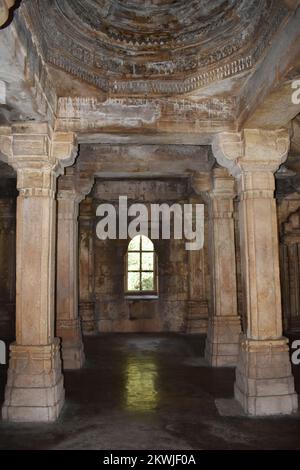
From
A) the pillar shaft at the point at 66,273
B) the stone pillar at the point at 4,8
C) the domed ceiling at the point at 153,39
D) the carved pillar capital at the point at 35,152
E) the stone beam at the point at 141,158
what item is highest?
the domed ceiling at the point at 153,39

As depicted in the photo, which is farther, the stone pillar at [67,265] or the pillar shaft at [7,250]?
the pillar shaft at [7,250]

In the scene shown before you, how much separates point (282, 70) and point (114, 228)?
328 inches

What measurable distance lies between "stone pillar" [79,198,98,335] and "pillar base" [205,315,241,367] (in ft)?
14.5

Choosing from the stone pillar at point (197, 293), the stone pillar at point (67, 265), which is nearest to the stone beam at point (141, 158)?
the stone pillar at point (67, 265)

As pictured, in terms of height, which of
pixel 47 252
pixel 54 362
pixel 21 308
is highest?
pixel 47 252

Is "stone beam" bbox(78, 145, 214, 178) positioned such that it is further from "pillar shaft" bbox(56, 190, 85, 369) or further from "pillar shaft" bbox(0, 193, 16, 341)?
"pillar shaft" bbox(0, 193, 16, 341)

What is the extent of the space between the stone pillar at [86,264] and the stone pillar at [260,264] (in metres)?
6.30

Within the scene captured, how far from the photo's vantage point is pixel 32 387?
474 cm

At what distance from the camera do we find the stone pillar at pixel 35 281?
4.73 metres

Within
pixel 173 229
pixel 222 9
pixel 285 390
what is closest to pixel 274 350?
pixel 285 390

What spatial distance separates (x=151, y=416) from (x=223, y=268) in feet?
11.2

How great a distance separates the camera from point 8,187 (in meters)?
10.4

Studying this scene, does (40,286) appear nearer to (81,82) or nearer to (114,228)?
(81,82)

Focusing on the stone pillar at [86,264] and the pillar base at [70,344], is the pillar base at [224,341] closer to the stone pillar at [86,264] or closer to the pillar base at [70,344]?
the pillar base at [70,344]
